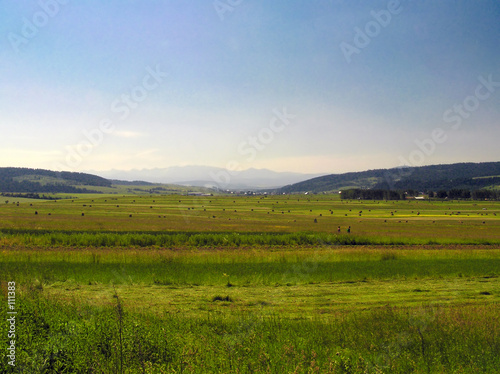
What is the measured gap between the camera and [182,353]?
296 inches

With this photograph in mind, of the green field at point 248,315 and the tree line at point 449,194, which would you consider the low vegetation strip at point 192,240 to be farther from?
the tree line at point 449,194

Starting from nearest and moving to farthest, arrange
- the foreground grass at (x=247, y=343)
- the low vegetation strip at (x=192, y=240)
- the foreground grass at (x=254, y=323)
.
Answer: the foreground grass at (x=247, y=343), the foreground grass at (x=254, y=323), the low vegetation strip at (x=192, y=240)

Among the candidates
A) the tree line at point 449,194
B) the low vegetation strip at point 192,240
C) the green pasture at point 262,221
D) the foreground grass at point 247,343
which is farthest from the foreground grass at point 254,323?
the tree line at point 449,194

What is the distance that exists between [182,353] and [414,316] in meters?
7.25

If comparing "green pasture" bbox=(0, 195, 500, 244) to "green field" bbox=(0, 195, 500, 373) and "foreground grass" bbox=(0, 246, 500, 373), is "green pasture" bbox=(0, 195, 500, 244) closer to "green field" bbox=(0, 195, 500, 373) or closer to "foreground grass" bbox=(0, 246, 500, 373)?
"green field" bbox=(0, 195, 500, 373)

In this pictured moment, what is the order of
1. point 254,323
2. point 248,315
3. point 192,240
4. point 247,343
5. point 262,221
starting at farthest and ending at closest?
point 262,221 < point 192,240 < point 248,315 < point 254,323 < point 247,343

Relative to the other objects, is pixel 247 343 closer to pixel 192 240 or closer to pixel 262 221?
pixel 192 240

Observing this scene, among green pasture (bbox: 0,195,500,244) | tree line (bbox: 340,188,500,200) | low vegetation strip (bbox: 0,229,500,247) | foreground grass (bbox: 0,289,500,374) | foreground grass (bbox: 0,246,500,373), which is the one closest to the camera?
foreground grass (bbox: 0,289,500,374)

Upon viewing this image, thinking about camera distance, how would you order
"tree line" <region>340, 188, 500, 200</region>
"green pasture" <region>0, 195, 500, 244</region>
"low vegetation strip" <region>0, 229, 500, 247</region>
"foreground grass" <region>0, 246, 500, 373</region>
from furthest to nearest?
"tree line" <region>340, 188, 500, 200</region>
"green pasture" <region>0, 195, 500, 244</region>
"low vegetation strip" <region>0, 229, 500, 247</region>
"foreground grass" <region>0, 246, 500, 373</region>

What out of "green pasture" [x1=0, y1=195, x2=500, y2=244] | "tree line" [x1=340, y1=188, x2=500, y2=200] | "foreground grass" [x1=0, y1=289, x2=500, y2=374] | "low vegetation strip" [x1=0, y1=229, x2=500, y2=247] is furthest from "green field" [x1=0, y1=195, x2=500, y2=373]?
"tree line" [x1=340, y1=188, x2=500, y2=200]

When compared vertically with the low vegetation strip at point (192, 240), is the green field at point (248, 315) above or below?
above

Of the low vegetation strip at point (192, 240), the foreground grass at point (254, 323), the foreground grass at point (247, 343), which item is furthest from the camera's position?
the low vegetation strip at point (192, 240)

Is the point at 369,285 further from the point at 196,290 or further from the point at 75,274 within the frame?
the point at 75,274

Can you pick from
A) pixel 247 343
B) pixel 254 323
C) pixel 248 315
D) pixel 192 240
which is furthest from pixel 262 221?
pixel 247 343
